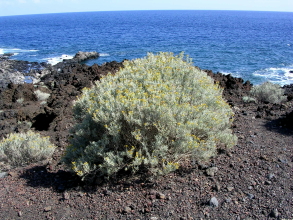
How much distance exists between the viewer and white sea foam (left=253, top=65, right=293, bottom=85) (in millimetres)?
22550

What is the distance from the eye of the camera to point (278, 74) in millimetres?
24922

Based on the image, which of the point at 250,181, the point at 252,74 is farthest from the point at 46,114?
the point at 252,74

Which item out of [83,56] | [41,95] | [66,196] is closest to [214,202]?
[66,196]

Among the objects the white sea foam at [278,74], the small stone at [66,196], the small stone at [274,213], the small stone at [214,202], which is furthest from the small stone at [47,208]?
the white sea foam at [278,74]

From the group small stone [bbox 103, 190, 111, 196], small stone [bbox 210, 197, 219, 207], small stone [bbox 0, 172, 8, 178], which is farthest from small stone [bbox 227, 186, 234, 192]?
small stone [bbox 0, 172, 8, 178]

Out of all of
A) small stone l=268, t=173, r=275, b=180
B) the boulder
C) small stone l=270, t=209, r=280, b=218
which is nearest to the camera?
small stone l=270, t=209, r=280, b=218

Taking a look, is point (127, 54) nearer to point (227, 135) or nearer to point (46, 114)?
point (46, 114)

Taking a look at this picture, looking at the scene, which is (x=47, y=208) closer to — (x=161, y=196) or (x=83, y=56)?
(x=161, y=196)

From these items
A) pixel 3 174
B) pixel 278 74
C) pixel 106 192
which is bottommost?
pixel 278 74

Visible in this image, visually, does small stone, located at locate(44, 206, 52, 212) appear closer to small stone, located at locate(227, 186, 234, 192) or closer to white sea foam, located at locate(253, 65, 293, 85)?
small stone, located at locate(227, 186, 234, 192)

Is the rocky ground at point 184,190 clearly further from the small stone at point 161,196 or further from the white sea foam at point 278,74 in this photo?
the white sea foam at point 278,74

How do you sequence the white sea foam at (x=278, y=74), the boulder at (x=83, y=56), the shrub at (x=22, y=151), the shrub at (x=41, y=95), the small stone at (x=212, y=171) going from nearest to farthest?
the small stone at (x=212, y=171) → the shrub at (x=22, y=151) → the shrub at (x=41, y=95) → the white sea foam at (x=278, y=74) → the boulder at (x=83, y=56)

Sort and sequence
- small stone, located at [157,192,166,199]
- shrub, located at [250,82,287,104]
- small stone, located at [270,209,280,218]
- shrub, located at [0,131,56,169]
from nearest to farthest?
small stone, located at [270,209,280,218] → small stone, located at [157,192,166,199] → shrub, located at [0,131,56,169] → shrub, located at [250,82,287,104]

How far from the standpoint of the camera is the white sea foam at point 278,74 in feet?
74.0
